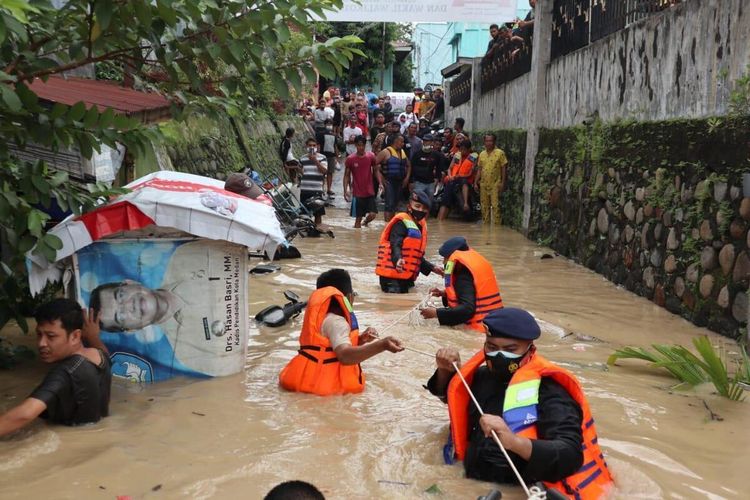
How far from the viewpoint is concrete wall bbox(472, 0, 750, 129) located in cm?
778

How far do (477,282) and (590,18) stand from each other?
679cm

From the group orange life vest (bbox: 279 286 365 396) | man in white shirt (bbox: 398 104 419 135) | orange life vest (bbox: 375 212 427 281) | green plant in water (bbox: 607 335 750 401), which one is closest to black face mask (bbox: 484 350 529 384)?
orange life vest (bbox: 279 286 365 396)

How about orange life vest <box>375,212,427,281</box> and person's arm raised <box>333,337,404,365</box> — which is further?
orange life vest <box>375,212,427,281</box>

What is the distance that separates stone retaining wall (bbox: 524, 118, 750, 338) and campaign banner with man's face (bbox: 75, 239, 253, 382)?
439 centimetres

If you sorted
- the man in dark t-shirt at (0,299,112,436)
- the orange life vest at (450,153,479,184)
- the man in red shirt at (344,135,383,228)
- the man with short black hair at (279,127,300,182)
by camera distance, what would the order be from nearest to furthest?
the man in dark t-shirt at (0,299,112,436) → the man in red shirt at (344,135,383,228) → the orange life vest at (450,153,479,184) → the man with short black hair at (279,127,300,182)

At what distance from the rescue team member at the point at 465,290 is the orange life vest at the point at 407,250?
71.7 inches

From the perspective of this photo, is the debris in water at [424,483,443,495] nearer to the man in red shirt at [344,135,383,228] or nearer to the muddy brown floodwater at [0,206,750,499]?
the muddy brown floodwater at [0,206,750,499]

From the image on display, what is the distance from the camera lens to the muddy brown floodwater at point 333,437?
4.35 m

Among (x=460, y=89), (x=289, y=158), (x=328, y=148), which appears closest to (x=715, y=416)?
(x=289, y=158)

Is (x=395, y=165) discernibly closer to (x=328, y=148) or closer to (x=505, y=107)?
(x=505, y=107)

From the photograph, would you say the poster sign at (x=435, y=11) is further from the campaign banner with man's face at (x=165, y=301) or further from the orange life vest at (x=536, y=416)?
the orange life vest at (x=536, y=416)

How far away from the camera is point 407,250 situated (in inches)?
371

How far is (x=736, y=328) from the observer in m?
7.33

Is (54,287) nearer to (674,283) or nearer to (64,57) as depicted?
(64,57)
